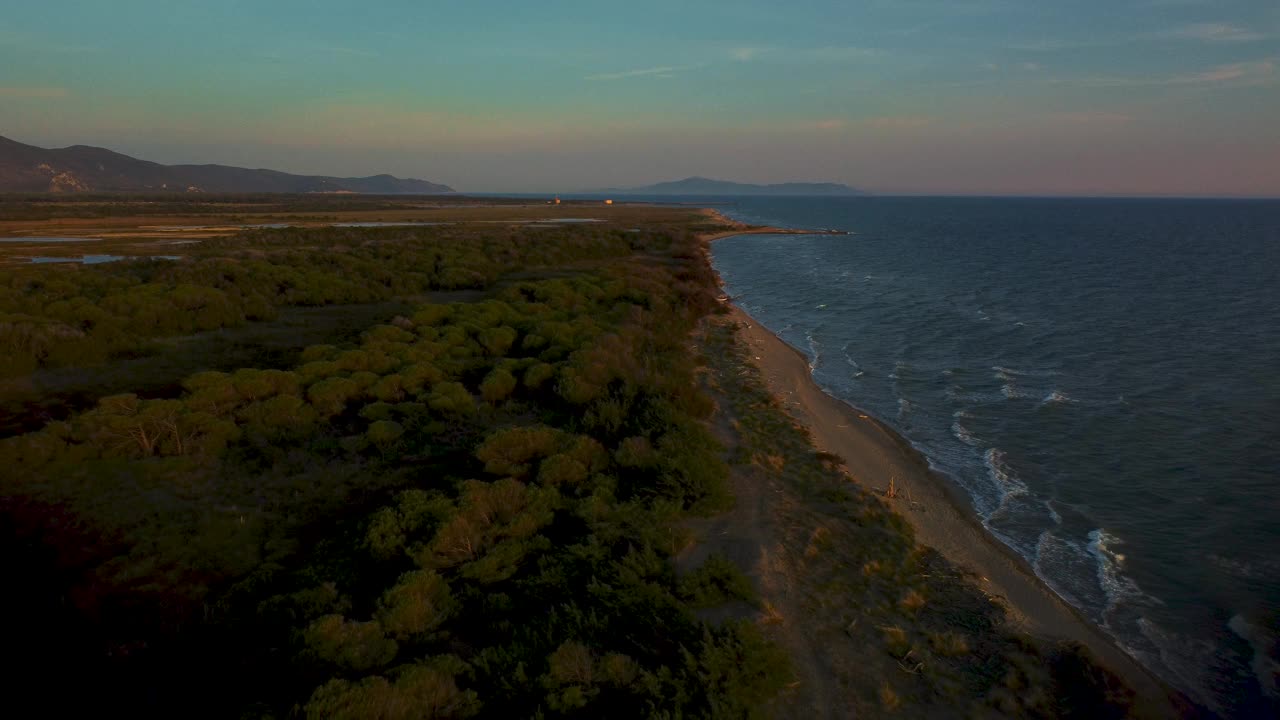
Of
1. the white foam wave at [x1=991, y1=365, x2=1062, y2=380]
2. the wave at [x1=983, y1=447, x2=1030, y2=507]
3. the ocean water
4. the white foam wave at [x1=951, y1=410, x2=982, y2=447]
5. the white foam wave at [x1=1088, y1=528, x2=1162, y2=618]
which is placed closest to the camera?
the ocean water

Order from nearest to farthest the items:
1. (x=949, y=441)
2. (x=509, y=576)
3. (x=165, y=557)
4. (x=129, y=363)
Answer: (x=509, y=576) < (x=165, y=557) < (x=949, y=441) < (x=129, y=363)

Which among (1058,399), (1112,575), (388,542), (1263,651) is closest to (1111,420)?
(1058,399)

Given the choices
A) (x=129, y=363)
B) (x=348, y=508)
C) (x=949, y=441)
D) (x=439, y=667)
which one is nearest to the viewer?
(x=439, y=667)

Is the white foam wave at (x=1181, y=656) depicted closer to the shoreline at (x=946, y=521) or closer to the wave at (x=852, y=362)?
the shoreline at (x=946, y=521)

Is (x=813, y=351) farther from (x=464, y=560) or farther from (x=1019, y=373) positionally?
(x=464, y=560)

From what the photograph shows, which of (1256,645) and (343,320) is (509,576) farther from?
(343,320)

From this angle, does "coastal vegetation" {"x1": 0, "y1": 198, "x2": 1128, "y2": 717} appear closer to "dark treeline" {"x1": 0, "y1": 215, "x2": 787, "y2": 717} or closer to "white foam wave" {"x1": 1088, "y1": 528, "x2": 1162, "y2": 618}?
"dark treeline" {"x1": 0, "y1": 215, "x2": 787, "y2": 717}

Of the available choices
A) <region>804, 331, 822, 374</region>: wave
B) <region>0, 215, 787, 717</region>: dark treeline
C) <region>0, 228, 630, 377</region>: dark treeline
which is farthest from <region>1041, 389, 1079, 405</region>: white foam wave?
<region>0, 228, 630, 377</region>: dark treeline

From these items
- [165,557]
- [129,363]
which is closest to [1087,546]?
[165,557]
